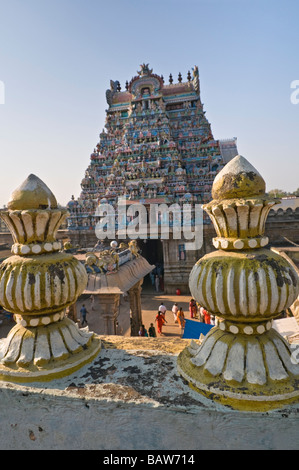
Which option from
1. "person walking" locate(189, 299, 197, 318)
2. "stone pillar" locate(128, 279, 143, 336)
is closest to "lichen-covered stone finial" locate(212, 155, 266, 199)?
"stone pillar" locate(128, 279, 143, 336)

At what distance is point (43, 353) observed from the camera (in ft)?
7.92

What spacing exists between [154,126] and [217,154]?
5.59 meters

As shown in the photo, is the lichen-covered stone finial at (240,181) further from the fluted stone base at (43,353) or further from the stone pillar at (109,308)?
the stone pillar at (109,308)

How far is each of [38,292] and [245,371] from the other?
5.53 ft

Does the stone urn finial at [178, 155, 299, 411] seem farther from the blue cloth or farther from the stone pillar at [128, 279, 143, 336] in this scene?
the stone pillar at [128, 279, 143, 336]

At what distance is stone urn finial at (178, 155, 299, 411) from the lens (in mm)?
1928

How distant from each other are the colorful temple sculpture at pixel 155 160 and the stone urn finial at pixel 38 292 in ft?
49.4

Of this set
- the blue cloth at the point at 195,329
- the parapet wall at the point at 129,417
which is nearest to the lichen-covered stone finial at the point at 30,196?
the parapet wall at the point at 129,417
